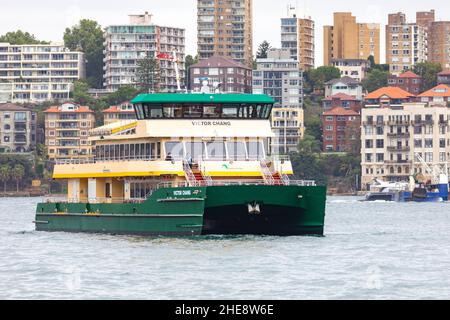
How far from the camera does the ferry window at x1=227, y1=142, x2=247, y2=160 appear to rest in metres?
62.1

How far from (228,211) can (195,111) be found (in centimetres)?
637

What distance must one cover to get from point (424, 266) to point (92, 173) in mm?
23021

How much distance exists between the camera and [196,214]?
5734cm

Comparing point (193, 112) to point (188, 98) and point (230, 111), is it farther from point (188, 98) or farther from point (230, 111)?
point (230, 111)

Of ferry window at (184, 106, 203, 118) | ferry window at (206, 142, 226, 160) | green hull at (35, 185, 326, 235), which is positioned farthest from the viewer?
ferry window at (184, 106, 203, 118)

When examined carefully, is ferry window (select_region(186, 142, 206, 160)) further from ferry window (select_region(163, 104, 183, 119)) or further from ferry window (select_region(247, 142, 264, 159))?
ferry window (select_region(247, 142, 264, 159))

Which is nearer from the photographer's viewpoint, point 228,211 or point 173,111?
point 228,211

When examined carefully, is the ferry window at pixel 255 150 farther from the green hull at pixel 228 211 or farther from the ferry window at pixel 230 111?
the green hull at pixel 228 211

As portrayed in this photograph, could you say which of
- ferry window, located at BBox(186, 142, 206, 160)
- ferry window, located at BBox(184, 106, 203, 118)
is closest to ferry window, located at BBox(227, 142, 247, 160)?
ferry window, located at BBox(186, 142, 206, 160)

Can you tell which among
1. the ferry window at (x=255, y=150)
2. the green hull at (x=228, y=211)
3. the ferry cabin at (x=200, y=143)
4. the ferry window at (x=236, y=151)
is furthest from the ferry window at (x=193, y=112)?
the green hull at (x=228, y=211)

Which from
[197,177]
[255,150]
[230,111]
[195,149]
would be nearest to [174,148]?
[195,149]

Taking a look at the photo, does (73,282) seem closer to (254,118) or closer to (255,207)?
(255,207)

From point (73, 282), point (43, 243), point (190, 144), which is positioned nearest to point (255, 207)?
point (190, 144)

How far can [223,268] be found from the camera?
150 ft
